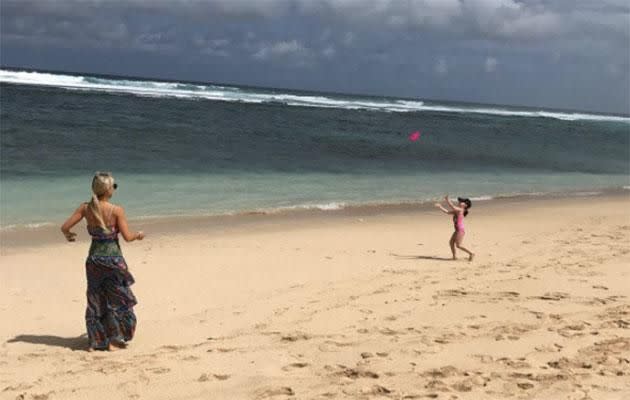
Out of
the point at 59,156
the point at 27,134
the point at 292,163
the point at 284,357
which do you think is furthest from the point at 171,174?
the point at 284,357

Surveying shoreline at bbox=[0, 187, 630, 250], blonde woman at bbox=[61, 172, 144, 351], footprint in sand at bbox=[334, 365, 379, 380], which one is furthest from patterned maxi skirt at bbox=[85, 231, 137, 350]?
shoreline at bbox=[0, 187, 630, 250]

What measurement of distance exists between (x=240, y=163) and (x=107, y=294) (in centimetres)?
1658

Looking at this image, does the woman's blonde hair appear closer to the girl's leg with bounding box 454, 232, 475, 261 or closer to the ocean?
the girl's leg with bounding box 454, 232, 475, 261

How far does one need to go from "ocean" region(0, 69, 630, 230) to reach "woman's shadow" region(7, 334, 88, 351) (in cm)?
534

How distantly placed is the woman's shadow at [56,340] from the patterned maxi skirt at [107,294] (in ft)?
0.69

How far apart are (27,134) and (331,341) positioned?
21.6m

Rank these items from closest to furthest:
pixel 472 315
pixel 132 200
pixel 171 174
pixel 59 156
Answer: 1. pixel 472 315
2. pixel 132 200
3. pixel 171 174
4. pixel 59 156

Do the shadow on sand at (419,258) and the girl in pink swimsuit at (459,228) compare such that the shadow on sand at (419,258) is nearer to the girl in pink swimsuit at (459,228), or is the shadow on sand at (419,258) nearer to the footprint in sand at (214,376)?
the girl in pink swimsuit at (459,228)

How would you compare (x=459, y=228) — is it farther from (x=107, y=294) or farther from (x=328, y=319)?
(x=107, y=294)

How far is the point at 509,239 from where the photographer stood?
11266mm

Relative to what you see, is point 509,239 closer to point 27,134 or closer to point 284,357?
point 284,357

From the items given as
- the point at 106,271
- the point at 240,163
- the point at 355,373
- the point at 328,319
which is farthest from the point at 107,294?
the point at 240,163

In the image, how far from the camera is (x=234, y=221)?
12172 mm

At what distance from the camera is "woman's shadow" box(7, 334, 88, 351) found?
5.65 metres
